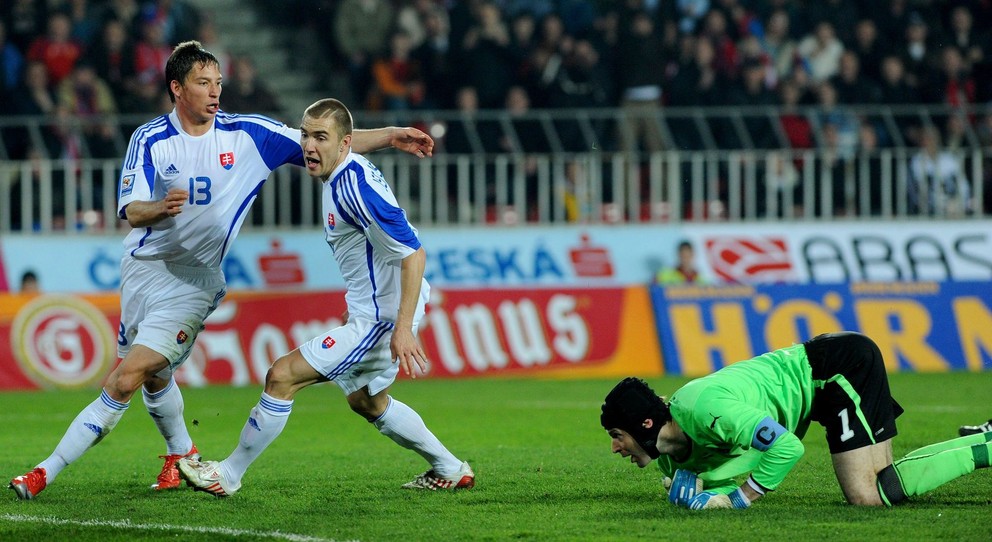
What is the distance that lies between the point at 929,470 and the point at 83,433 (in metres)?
4.50

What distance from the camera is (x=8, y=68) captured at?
18.5 meters

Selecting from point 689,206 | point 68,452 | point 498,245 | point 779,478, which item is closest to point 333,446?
point 68,452

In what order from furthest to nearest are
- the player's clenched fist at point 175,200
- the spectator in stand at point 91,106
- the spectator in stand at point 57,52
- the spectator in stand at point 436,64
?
the spectator in stand at point 436,64, the spectator in stand at point 57,52, the spectator in stand at point 91,106, the player's clenched fist at point 175,200

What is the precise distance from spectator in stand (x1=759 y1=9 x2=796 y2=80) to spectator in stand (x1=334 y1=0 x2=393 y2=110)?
5325 mm

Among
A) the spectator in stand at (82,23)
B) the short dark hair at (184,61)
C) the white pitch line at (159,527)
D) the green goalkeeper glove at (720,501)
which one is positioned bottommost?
the white pitch line at (159,527)

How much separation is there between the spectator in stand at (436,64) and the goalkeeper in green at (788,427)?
12.5 m

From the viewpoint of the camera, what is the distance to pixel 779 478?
672 centimetres

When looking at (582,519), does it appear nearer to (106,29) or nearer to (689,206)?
(689,206)

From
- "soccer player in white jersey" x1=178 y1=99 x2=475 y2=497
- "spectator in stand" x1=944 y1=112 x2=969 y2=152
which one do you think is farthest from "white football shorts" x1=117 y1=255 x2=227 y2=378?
"spectator in stand" x1=944 y1=112 x2=969 y2=152

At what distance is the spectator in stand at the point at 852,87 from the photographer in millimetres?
19094

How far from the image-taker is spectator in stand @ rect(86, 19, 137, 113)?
1834 centimetres

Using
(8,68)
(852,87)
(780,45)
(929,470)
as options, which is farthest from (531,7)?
(929,470)

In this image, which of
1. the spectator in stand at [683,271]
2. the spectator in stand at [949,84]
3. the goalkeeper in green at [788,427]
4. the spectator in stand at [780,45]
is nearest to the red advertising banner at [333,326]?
the spectator in stand at [683,271]

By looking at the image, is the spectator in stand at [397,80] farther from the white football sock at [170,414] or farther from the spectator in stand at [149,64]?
the white football sock at [170,414]
